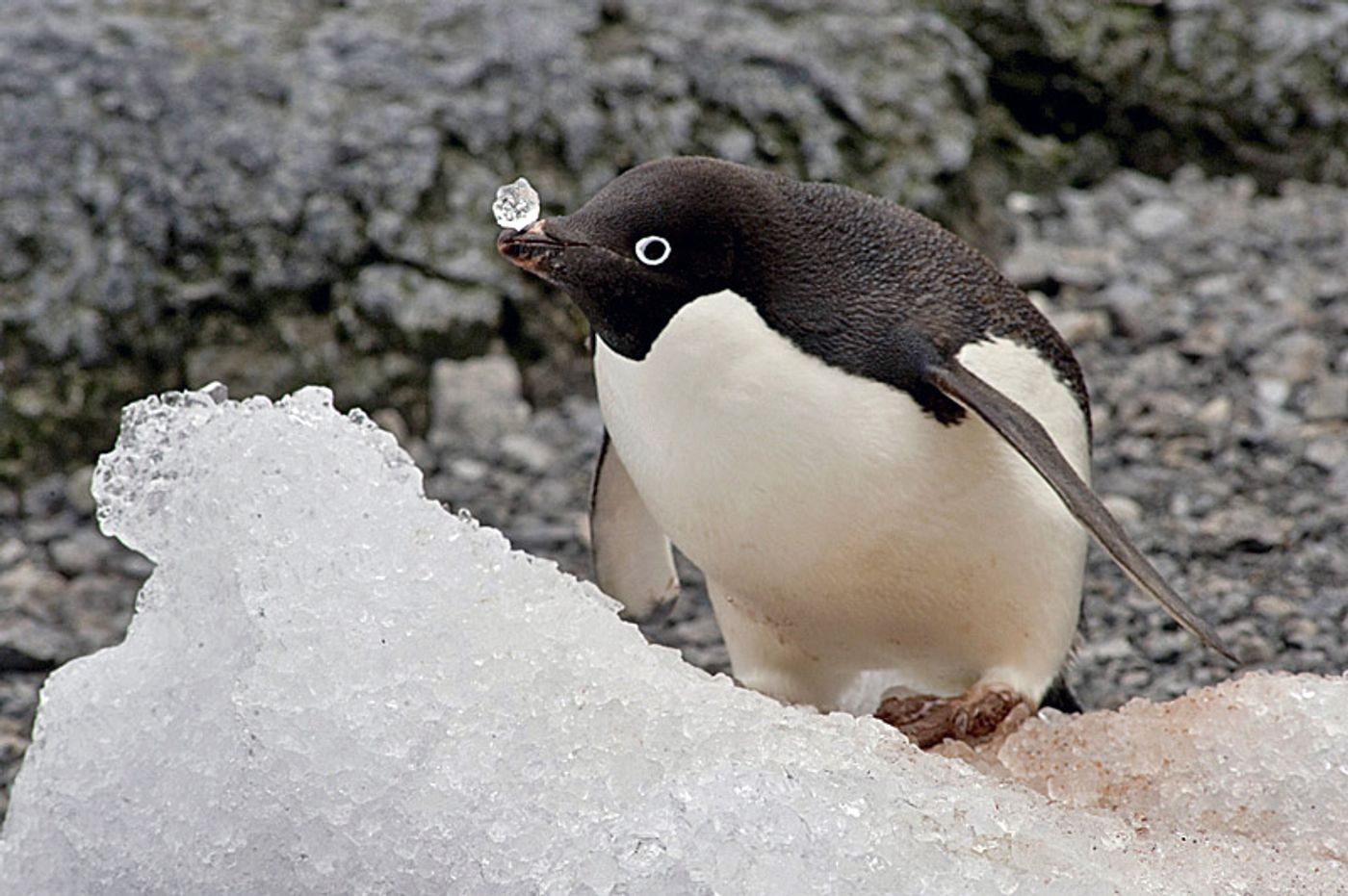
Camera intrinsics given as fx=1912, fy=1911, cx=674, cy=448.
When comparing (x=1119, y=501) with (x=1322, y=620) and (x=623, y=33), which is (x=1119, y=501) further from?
(x=623, y=33)

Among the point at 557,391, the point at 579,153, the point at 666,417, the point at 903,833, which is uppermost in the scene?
the point at 903,833

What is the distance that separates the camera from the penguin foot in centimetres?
240

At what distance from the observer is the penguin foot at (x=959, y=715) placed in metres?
2.40

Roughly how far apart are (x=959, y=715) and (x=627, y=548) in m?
0.72

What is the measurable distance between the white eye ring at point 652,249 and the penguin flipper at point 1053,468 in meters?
0.35

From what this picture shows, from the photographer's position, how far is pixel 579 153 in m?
4.44

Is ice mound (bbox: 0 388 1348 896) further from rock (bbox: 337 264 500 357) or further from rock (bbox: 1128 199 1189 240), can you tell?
rock (bbox: 1128 199 1189 240)

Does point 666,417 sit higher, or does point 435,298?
point 666,417

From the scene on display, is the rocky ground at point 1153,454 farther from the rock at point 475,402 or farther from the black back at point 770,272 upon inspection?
the black back at point 770,272

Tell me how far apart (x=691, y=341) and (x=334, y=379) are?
2014mm

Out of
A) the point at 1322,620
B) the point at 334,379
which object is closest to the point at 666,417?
the point at 1322,620

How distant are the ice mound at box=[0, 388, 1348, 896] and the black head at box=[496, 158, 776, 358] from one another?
0.36 meters

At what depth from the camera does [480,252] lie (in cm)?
431

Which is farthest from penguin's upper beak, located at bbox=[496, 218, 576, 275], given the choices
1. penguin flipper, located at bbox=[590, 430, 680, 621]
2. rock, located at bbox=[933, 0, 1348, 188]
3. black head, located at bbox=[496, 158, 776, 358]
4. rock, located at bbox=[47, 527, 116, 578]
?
rock, located at bbox=[933, 0, 1348, 188]
